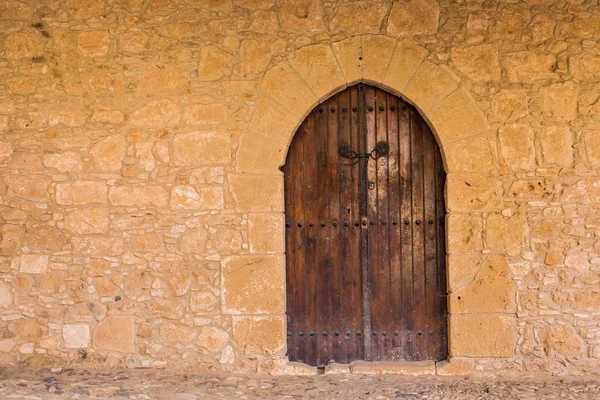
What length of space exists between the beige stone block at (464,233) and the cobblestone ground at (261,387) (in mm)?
917

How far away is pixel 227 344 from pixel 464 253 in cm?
180

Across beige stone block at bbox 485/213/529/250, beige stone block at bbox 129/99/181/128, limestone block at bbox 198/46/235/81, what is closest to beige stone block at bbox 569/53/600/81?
beige stone block at bbox 485/213/529/250

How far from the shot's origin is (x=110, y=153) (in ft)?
14.3

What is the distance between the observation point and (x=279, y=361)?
14.0ft

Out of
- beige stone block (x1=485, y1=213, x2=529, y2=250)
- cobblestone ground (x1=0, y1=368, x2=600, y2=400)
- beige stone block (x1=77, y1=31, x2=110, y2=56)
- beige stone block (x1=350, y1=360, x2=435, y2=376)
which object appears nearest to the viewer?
cobblestone ground (x1=0, y1=368, x2=600, y2=400)

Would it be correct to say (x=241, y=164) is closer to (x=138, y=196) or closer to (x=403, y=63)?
(x=138, y=196)

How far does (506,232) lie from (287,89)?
1832 mm

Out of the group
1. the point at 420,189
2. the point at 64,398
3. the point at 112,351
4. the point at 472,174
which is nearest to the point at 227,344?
the point at 112,351

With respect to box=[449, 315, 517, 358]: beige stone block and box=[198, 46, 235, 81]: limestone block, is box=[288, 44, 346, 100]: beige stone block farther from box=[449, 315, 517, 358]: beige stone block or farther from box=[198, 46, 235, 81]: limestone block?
box=[449, 315, 517, 358]: beige stone block

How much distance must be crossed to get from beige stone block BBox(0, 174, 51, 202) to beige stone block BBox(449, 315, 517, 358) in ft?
10.1

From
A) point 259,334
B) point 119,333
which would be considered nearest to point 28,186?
point 119,333

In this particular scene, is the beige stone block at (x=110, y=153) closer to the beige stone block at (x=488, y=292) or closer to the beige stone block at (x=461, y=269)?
the beige stone block at (x=461, y=269)

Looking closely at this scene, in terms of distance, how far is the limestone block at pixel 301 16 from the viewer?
14.0 feet

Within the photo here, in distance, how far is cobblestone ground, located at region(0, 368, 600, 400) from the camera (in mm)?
3828
